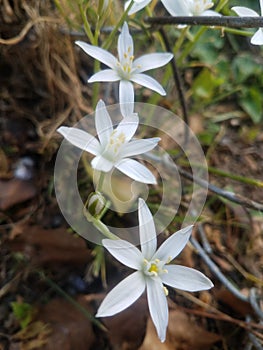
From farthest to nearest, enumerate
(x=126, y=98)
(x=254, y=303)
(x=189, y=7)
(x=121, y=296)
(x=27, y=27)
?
(x=27, y=27)
(x=254, y=303)
(x=189, y=7)
(x=126, y=98)
(x=121, y=296)

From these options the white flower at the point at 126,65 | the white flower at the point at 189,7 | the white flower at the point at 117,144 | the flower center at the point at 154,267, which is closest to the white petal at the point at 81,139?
the white flower at the point at 117,144

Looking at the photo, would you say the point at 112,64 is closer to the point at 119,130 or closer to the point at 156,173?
the point at 119,130

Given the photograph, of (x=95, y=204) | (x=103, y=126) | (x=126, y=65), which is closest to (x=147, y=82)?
(x=126, y=65)

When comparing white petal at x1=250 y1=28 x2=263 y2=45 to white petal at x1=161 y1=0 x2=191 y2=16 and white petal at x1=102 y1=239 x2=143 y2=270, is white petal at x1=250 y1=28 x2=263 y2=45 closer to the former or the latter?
white petal at x1=161 y1=0 x2=191 y2=16

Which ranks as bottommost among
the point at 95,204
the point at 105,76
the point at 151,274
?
the point at 151,274

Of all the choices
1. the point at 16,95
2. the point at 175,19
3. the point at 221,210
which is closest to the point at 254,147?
the point at 221,210

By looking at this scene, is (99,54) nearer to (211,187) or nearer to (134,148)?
(134,148)

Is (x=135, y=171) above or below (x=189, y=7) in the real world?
below
